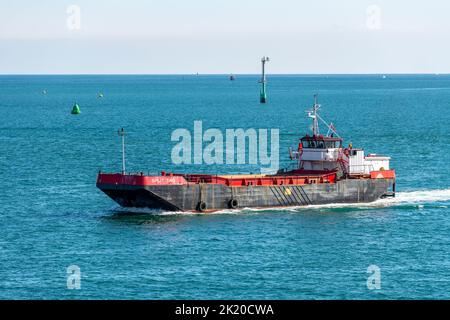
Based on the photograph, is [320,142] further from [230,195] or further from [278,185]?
[230,195]

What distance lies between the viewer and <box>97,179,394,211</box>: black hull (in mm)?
73000

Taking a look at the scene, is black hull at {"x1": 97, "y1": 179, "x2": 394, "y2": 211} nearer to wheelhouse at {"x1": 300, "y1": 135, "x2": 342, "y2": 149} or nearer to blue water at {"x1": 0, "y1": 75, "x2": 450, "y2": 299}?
blue water at {"x1": 0, "y1": 75, "x2": 450, "y2": 299}

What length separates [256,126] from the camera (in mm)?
178125

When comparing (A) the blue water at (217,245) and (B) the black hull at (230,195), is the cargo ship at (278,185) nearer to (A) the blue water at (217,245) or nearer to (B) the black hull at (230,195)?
(B) the black hull at (230,195)

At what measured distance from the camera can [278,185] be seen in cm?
7662

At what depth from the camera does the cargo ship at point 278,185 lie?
7294 cm

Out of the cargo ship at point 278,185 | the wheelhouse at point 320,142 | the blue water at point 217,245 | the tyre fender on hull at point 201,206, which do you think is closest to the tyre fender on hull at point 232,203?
the cargo ship at point 278,185

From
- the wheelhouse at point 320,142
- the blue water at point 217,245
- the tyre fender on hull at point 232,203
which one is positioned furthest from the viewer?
the wheelhouse at point 320,142

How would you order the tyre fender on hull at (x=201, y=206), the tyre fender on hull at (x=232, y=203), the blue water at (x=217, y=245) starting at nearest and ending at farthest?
the blue water at (x=217, y=245) < the tyre fender on hull at (x=201, y=206) < the tyre fender on hull at (x=232, y=203)

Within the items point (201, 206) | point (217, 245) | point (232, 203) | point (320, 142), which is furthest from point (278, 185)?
point (217, 245)

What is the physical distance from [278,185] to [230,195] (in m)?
4.27

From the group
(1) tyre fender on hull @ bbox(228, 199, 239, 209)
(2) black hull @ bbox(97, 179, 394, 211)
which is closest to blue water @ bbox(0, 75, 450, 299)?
(2) black hull @ bbox(97, 179, 394, 211)

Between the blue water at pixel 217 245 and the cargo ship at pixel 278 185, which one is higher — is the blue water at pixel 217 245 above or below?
below
